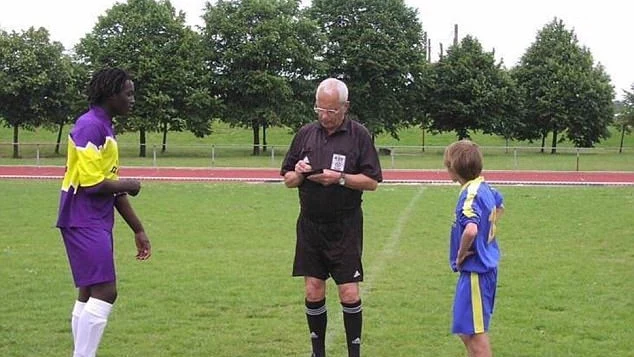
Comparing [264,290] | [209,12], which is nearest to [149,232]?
[264,290]

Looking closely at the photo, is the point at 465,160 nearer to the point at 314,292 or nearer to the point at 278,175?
Answer: the point at 314,292

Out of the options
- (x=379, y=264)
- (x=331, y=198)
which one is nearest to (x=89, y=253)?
(x=331, y=198)

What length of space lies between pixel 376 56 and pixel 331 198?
150 feet

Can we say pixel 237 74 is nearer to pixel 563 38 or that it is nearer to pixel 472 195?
pixel 563 38

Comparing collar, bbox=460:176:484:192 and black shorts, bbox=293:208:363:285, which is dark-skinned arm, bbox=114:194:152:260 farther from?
collar, bbox=460:176:484:192

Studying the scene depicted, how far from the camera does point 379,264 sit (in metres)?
9.95

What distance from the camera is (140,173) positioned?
2836 centimetres

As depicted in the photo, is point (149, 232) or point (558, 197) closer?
point (149, 232)

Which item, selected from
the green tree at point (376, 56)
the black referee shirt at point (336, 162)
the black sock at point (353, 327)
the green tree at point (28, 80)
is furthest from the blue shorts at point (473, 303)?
the green tree at point (376, 56)

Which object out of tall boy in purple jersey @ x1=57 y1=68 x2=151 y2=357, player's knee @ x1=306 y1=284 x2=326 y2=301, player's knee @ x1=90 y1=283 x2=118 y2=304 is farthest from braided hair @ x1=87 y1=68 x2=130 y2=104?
player's knee @ x1=306 y1=284 x2=326 y2=301

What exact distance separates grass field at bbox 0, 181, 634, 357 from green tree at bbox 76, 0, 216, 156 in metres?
27.8

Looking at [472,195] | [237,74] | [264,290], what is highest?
[237,74]

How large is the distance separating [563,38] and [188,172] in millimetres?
36347

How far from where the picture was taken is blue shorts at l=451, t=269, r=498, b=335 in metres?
4.73
